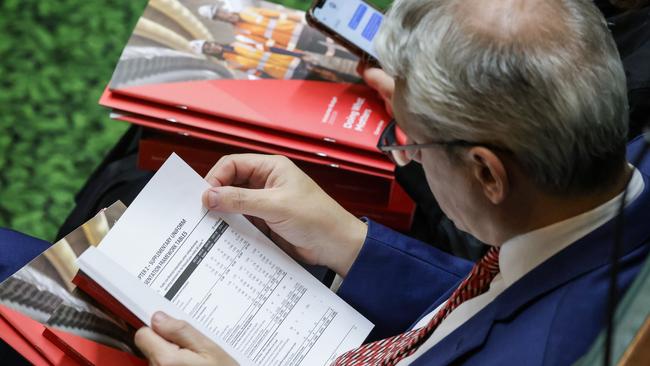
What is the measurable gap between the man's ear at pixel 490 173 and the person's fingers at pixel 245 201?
375 millimetres

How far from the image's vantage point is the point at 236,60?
150 centimetres

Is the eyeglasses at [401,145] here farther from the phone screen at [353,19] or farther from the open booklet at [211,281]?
the phone screen at [353,19]

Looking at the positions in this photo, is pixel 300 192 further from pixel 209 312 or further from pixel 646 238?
pixel 646 238

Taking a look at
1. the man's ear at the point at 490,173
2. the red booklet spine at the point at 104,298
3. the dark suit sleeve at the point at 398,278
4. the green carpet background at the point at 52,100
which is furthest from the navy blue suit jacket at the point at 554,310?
the green carpet background at the point at 52,100

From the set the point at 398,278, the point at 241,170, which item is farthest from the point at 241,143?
the point at 398,278

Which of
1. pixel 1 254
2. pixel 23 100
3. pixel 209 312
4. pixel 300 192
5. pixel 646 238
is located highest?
pixel 646 238

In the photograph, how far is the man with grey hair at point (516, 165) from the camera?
2.79 ft

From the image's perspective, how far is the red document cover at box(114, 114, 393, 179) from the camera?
1381mm

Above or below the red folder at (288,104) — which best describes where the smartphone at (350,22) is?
above

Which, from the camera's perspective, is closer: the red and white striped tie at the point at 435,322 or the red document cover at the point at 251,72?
the red and white striped tie at the point at 435,322

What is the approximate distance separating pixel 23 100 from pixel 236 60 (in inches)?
37.7

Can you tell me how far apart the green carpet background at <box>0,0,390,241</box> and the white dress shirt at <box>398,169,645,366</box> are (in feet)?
4.32

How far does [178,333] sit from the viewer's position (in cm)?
104

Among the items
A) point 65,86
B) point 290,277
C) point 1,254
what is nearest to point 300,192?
point 290,277
